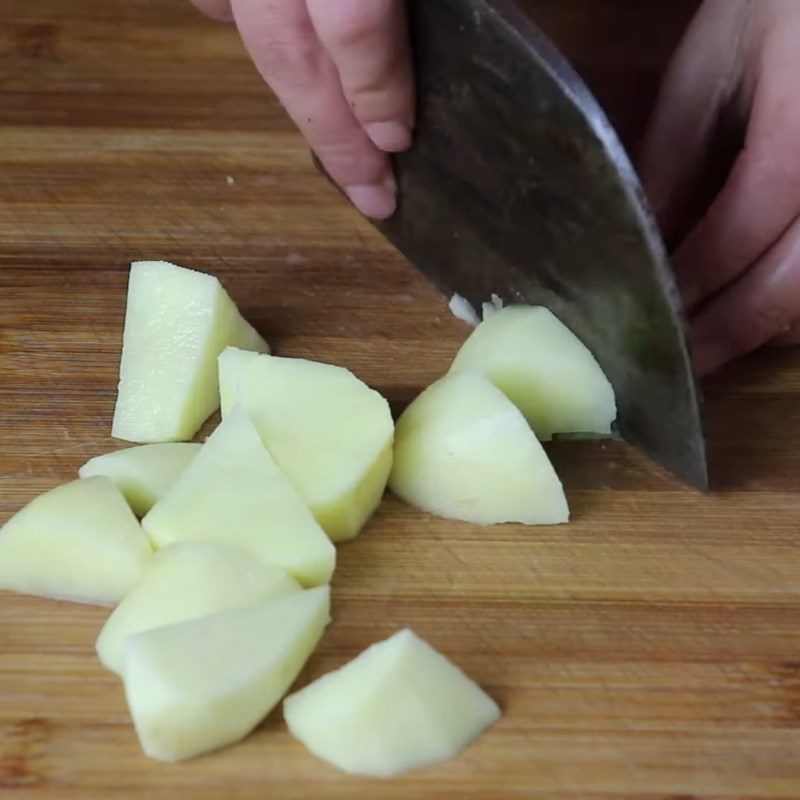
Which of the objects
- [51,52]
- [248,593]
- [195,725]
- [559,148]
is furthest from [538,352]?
[51,52]

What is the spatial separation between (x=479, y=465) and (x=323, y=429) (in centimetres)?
17

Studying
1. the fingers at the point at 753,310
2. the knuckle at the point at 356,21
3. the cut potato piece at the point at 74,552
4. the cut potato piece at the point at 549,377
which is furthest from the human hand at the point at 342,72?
the cut potato piece at the point at 74,552

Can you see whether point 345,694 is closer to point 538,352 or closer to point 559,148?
point 538,352

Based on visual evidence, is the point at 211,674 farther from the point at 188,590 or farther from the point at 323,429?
the point at 323,429

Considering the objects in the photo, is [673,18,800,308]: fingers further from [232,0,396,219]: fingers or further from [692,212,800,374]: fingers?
[232,0,396,219]: fingers

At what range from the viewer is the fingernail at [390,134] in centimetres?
140

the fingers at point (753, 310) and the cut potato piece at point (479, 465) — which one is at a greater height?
the fingers at point (753, 310)

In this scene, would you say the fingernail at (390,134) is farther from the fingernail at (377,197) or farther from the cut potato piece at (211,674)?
the cut potato piece at (211,674)

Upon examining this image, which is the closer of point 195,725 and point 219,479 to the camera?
point 195,725

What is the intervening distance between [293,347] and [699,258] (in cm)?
53

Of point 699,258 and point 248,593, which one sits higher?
point 699,258

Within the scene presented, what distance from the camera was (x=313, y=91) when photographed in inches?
54.6

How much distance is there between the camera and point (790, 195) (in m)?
1.33

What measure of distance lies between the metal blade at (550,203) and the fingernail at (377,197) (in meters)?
0.07
